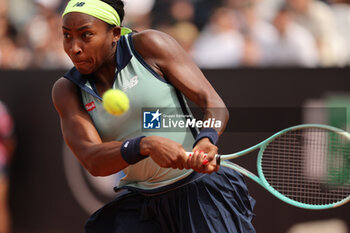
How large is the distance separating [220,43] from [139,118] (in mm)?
3117

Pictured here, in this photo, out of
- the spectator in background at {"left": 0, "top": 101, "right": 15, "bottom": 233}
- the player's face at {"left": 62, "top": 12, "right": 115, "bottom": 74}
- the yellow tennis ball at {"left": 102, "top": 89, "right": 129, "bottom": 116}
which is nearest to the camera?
the yellow tennis ball at {"left": 102, "top": 89, "right": 129, "bottom": 116}

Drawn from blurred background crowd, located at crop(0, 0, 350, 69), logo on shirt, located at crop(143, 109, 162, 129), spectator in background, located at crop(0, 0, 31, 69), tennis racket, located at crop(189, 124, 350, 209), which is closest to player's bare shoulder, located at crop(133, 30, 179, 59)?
logo on shirt, located at crop(143, 109, 162, 129)

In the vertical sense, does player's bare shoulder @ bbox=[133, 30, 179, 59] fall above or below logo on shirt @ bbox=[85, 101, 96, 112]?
above

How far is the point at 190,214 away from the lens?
2.91m

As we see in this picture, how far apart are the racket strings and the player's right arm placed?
89 centimetres

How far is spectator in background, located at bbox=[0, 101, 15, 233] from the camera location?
18.2 ft

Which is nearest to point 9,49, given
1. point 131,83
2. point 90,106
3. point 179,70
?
point 90,106

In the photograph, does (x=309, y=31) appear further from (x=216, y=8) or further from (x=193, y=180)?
(x=193, y=180)

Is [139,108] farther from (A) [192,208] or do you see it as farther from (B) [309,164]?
(B) [309,164]

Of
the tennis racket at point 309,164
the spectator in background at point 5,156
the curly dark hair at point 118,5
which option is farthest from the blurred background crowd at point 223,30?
the curly dark hair at point 118,5

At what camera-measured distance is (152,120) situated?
2988 mm

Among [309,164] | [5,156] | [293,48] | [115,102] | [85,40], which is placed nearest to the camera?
[115,102]

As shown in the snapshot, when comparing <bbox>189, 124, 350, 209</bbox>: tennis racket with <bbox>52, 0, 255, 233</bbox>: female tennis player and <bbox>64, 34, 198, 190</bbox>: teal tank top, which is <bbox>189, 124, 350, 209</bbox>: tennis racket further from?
<bbox>64, 34, 198, 190</bbox>: teal tank top

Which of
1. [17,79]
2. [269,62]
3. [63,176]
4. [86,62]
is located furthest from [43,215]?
[86,62]
